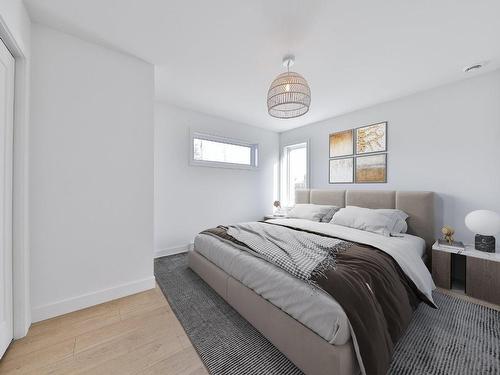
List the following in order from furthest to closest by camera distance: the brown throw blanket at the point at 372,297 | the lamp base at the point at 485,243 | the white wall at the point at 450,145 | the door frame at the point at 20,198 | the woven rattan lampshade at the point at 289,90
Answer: the white wall at the point at 450,145 < the lamp base at the point at 485,243 < the woven rattan lampshade at the point at 289,90 < the door frame at the point at 20,198 < the brown throw blanket at the point at 372,297

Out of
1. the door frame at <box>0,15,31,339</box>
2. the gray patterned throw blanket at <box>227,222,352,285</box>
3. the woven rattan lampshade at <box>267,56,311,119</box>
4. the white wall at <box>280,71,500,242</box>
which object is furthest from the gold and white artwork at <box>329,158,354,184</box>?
the door frame at <box>0,15,31,339</box>

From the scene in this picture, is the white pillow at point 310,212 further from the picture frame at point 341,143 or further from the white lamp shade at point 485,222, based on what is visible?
the white lamp shade at point 485,222

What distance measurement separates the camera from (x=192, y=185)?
3576 mm

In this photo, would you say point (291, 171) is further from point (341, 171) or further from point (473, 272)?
point (473, 272)

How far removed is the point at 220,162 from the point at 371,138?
2593mm

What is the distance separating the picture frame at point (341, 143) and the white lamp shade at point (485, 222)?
1734 mm

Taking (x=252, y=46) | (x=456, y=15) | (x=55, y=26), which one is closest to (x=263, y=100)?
(x=252, y=46)

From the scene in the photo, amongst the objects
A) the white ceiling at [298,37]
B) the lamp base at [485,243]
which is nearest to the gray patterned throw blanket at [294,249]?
the lamp base at [485,243]

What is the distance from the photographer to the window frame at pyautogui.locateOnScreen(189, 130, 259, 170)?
354cm

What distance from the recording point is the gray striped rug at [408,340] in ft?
4.25

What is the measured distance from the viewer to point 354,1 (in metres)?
1.47

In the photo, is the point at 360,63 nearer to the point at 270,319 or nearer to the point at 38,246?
the point at 270,319

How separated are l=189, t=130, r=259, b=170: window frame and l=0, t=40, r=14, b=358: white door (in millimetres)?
2175

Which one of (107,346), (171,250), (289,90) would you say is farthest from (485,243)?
(171,250)
